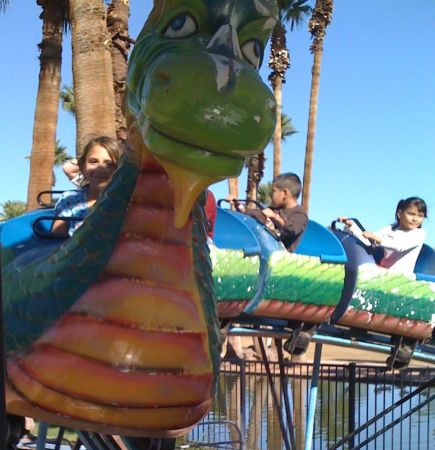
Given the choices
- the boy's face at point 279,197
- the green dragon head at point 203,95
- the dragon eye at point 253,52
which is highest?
the boy's face at point 279,197

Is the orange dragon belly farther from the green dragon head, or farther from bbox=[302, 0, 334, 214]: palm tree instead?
bbox=[302, 0, 334, 214]: palm tree

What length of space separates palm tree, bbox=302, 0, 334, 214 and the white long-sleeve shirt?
42.3 feet

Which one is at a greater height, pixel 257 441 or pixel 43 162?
pixel 43 162

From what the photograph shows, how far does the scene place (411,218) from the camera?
4.03 meters

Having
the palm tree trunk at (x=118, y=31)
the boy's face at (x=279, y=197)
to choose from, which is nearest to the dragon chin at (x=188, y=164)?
the boy's face at (x=279, y=197)

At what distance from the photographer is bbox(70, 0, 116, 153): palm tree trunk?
17.3ft

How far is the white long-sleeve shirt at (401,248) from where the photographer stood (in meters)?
3.90

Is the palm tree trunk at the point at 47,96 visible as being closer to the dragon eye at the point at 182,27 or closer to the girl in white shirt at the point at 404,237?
the girl in white shirt at the point at 404,237

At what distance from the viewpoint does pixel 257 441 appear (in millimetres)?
8688

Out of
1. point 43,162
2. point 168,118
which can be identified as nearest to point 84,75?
point 43,162

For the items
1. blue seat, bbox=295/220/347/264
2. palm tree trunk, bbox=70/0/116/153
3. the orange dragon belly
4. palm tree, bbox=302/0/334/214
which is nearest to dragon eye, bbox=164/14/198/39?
the orange dragon belly

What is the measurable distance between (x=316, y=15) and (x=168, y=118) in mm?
18768

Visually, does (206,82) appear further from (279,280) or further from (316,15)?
(316,15)

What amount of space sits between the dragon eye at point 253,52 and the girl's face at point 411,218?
2800mm
